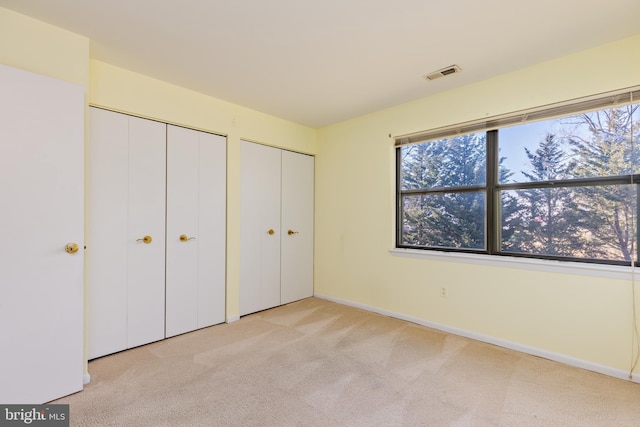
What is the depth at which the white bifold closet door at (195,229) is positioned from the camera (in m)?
2.81

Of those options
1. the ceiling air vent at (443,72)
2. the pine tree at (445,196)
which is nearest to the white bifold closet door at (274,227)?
the pine tree at (445,196)

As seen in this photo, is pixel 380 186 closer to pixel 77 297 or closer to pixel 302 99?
pixel 302 99

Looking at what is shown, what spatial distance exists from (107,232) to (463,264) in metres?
3.27

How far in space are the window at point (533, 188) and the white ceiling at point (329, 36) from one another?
617 millimetres

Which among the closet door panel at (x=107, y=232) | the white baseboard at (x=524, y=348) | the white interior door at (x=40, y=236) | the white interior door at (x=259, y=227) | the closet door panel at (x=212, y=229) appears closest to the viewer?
the white interior door at (x=40, y=236)

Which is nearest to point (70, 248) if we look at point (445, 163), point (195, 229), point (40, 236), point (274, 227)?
point (40, 236)

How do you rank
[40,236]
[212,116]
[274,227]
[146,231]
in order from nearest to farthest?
[40,236] < [146,231] < [212,116] < [274,227]

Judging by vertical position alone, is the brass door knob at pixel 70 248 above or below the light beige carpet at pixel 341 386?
above

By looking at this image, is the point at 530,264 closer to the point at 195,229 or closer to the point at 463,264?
the point at 463,264

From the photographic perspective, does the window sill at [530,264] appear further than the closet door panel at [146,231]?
No

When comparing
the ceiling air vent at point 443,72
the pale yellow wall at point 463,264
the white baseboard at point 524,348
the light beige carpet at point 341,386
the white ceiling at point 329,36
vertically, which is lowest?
the light beige carpet at point 341,386

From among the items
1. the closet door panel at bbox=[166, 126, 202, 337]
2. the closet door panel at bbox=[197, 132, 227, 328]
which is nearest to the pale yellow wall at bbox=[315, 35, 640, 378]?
the closet door panel at bbox=[197, 132, 227, 328]

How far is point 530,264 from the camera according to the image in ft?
8.10

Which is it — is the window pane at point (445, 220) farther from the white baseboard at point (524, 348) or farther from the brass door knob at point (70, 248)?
the brass door knob at point (70, 248)
